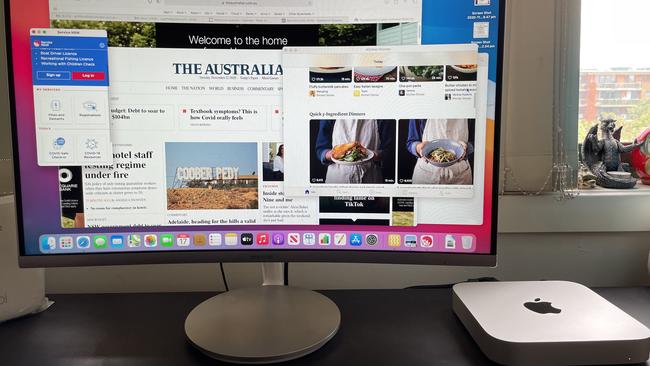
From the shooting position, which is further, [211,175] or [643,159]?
[643,159]

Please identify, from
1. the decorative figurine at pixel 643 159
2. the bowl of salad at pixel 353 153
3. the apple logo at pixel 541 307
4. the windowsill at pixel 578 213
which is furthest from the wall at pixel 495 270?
the bowl of salad at pixel 353 153

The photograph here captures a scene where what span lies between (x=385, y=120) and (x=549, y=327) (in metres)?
0.32

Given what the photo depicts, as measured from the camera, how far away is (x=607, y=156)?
911mm

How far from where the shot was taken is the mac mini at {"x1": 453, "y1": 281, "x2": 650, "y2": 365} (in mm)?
531

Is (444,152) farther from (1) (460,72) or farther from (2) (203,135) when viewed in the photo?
(2) (203,135)

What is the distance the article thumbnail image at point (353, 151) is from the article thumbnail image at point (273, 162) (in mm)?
40

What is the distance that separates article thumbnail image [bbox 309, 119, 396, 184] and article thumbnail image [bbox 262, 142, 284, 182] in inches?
1.6

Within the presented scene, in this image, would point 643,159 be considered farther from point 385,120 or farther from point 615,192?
point 385,120

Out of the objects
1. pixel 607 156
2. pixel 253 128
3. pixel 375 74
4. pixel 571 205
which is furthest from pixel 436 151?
pixel 607 156

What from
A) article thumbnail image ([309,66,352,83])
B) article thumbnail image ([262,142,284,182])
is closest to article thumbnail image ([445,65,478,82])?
article thumbnail image ([309,66,352,83])

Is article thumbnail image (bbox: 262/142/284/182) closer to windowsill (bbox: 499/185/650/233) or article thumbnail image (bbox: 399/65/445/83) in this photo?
article thumbnail image (bbox: 399/65/445/83)

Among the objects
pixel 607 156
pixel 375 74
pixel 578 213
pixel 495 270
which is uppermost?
pixel 375 74

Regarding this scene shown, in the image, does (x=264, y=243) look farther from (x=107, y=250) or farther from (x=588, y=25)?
(x=588, y=25)

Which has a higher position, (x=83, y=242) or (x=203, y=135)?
(x=203, y=135)
